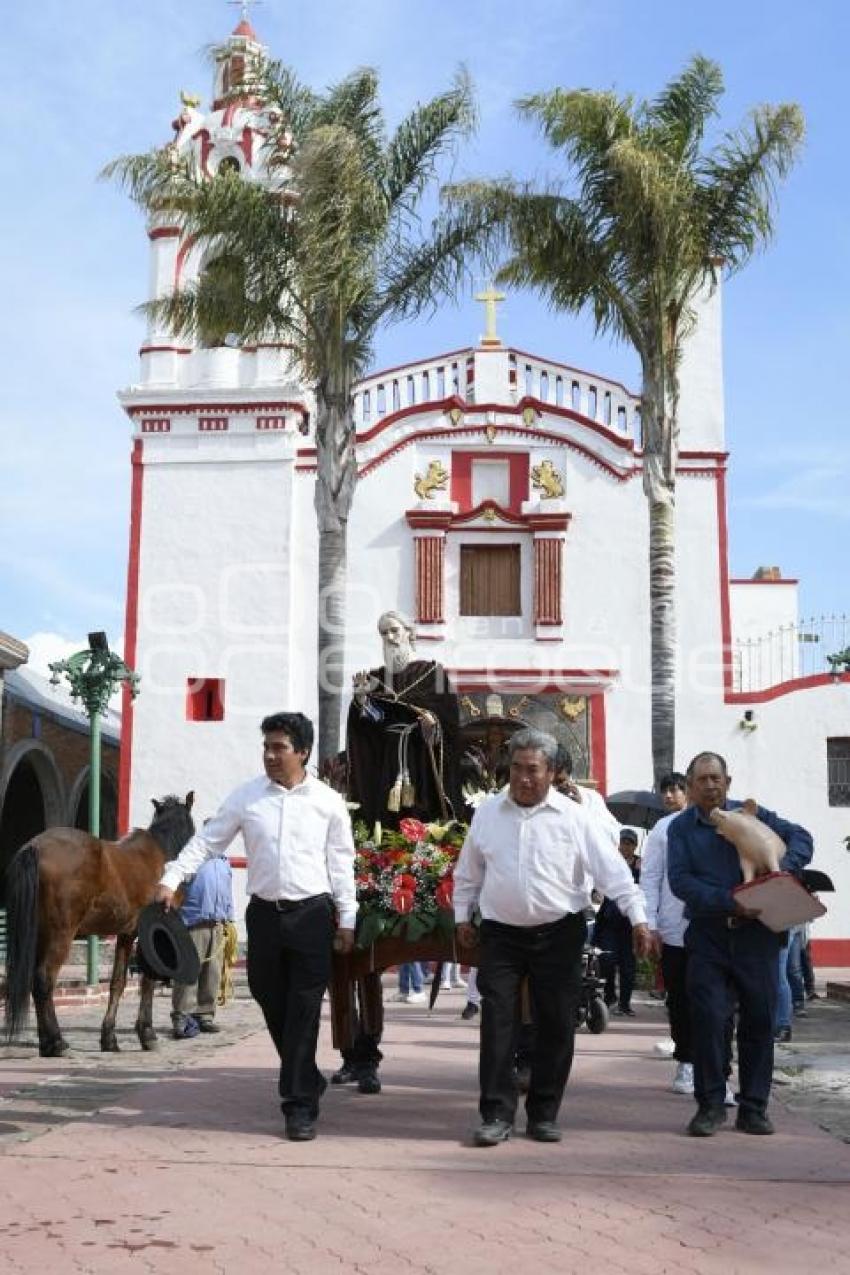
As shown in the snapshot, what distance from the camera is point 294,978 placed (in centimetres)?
693

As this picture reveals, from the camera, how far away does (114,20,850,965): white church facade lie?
26141 mm

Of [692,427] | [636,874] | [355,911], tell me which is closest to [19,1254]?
[355,911]

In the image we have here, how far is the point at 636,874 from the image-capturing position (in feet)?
45.8

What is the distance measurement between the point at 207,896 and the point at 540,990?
19.5ft

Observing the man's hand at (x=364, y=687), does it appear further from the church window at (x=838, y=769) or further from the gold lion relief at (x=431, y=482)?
the church window at (x=838, y=769)

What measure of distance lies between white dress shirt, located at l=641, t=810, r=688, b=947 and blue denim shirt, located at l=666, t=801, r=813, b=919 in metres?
0.67

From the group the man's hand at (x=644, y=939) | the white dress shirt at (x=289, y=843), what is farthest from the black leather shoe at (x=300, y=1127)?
the man's hand at (x=644, y=939)

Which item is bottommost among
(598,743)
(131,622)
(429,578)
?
(598,743)

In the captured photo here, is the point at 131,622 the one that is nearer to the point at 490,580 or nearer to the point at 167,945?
the point at 490,580

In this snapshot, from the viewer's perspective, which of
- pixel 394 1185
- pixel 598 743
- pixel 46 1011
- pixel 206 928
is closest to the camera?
pixel 394 1185

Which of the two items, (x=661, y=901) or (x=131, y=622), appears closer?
(x=661, y=901)

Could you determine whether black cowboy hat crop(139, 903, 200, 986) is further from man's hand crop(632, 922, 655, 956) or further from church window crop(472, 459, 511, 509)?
church window crop(472, 459, 511, 509)

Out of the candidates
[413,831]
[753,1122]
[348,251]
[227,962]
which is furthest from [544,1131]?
[348,251]

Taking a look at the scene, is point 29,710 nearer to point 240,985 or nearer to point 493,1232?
point 240,985
